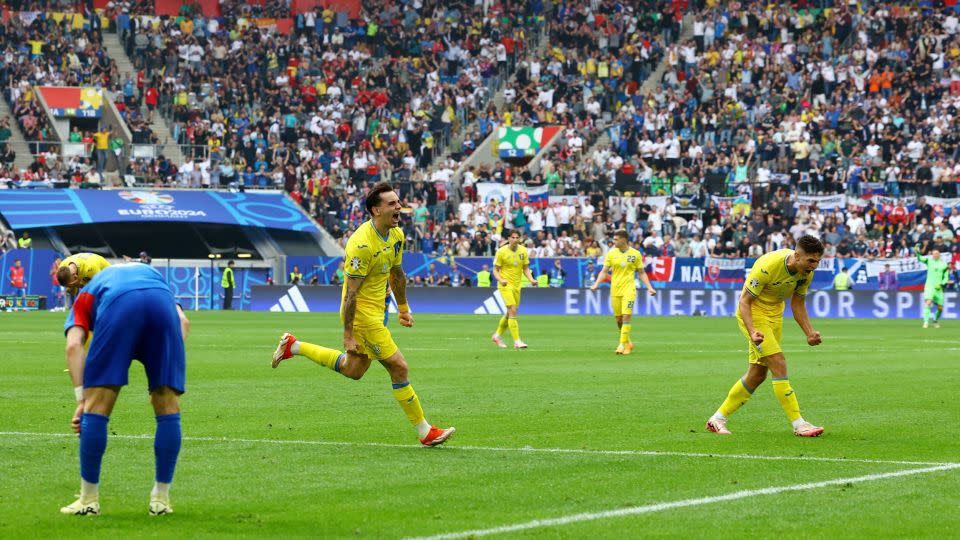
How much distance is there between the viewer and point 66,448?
11984mm

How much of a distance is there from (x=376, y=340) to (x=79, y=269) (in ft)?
12.2

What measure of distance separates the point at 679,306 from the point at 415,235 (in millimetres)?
11003

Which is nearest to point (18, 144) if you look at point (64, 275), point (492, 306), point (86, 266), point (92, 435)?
point (492, 306)

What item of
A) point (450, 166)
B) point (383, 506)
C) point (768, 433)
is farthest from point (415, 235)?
point (383, 506)

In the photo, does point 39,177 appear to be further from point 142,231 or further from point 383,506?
point 383,506

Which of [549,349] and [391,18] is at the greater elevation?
[391,18]

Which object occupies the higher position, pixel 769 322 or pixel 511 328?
pixel 769 322

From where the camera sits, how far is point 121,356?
844 centimetres

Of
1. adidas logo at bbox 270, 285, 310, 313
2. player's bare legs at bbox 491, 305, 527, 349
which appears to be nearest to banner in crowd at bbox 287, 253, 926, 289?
adidas logo at bbox 270, 285, 310, 313

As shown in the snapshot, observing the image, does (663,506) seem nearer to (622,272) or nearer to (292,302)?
(622,272)

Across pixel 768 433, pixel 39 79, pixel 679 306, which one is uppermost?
pixel 39 79

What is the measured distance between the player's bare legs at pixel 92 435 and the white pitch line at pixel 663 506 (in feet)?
6.42

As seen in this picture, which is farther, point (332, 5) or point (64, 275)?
point (332, 5)

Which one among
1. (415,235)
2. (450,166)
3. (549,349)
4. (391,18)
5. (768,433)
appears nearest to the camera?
(768,433)
